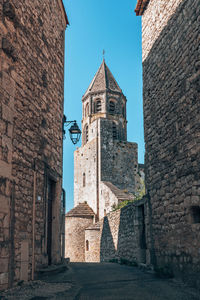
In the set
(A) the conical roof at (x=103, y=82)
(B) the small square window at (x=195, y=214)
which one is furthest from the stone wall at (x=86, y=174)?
(B) the small square window at (x=195, y=214)

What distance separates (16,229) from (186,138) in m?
3.58

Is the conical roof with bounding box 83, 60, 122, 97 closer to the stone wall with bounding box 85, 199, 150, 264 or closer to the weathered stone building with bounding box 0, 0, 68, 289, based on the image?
the stone wall with bounding box 85, 199, 150, 264

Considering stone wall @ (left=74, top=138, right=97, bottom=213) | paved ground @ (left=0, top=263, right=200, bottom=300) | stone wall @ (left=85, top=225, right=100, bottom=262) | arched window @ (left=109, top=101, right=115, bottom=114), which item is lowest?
stone wall @ (left=85, top=225, right=100, bottom=262)

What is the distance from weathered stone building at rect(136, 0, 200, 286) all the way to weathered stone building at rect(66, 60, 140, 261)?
14.9 m

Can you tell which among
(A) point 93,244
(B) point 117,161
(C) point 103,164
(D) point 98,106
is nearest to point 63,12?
(A) point 93,244

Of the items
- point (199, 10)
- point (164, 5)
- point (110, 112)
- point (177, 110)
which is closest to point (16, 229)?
point (177, 110)

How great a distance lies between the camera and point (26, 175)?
6363 mm

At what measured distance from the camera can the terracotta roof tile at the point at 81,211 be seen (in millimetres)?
24948

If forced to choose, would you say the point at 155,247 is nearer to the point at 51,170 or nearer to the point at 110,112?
the point at 51,170

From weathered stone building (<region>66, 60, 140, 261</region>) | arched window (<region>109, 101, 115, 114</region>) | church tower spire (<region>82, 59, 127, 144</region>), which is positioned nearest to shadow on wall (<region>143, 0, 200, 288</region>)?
weathered stone building (<region>66, 60, 140, 261</region>)

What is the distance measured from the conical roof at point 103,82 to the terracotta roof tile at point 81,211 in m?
9.79

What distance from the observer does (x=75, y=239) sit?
23.9 meters

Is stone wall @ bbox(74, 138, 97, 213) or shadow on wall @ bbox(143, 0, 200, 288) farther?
stone wall @ bbox(74, 138, 97, 213)

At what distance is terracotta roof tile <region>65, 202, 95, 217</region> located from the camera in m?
24.9
